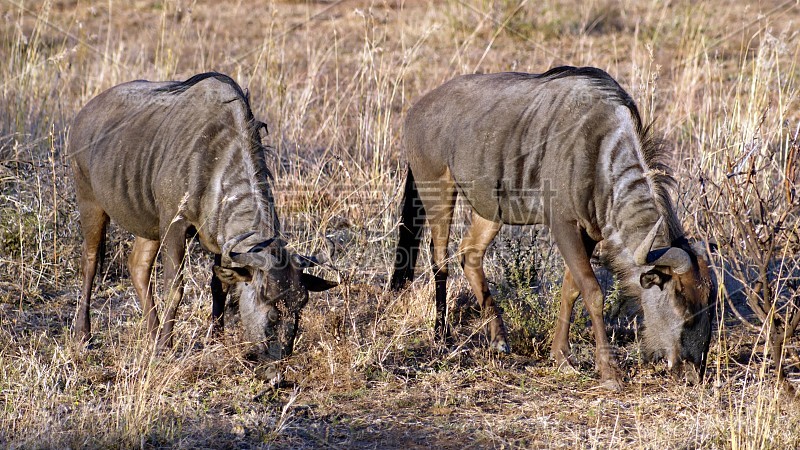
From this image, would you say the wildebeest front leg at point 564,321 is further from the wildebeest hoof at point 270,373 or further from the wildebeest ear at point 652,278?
the wildebeest hoof at point 270,373

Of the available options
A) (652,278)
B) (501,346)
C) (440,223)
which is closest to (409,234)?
(440,223)

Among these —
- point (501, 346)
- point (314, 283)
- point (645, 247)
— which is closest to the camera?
point (645, 247)

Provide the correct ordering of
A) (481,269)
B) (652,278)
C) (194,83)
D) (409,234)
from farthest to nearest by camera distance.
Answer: (409,234) < (481,269) < (194,83) < (652,278)

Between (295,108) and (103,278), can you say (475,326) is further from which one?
(295,108)

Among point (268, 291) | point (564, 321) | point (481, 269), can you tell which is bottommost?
point (564, 321)

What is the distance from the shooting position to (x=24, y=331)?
5.11 m

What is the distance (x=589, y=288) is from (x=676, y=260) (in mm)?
527

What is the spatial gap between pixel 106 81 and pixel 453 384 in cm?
520

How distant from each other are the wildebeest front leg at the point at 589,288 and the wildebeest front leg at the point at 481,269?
26.0 inches

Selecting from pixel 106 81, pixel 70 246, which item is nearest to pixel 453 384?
pixel 70 246

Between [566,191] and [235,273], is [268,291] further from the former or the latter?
[566,191]

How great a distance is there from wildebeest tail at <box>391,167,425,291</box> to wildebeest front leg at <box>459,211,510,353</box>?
33 cm

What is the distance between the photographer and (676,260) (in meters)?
4.18

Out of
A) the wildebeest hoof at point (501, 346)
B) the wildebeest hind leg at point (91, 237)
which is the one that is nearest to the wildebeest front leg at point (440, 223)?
the wildebeest hoof at point (501, 346)
